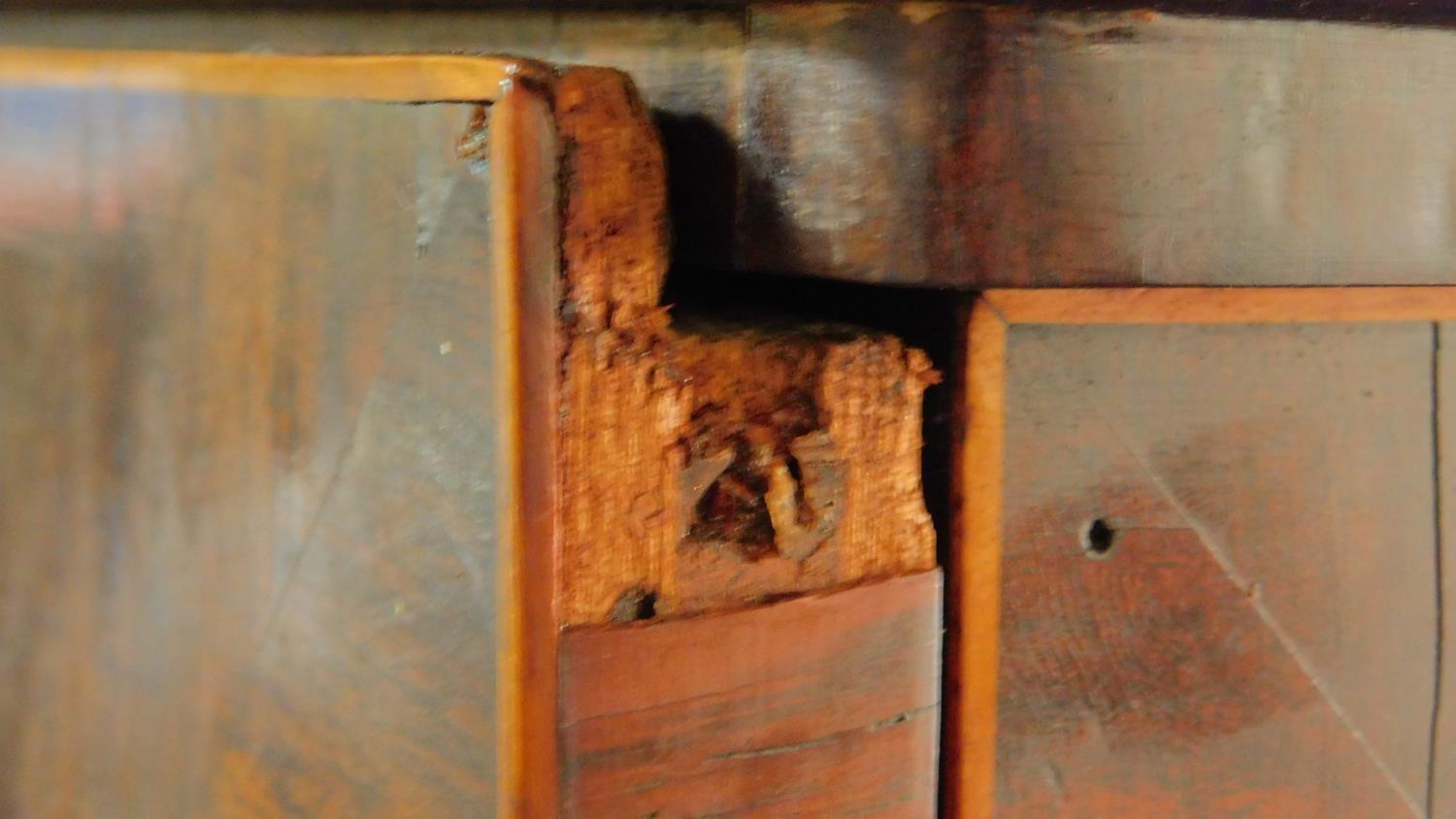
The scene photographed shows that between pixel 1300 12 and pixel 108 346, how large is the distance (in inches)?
27.9

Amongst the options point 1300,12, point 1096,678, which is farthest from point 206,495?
point 1300,12

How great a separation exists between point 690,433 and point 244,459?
264 millimetres

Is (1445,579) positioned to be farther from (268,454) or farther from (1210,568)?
(268,454)

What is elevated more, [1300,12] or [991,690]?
[1300,12]

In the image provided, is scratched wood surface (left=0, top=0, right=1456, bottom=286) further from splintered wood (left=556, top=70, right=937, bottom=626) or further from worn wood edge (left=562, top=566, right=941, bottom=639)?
worn wood edge (left=562, top=566, right=941, bottom=639)

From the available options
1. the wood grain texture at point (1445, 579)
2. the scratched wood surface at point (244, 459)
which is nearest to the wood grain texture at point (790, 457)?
the scratched wood surface at point (244, 459)

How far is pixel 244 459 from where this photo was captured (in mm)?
620

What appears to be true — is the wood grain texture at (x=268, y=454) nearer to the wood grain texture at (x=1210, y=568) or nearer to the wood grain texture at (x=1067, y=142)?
the wood grain texture at (x=1067, y=142)

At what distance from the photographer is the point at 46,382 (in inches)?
27.9

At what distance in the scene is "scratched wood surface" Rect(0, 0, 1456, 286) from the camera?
1.74ft

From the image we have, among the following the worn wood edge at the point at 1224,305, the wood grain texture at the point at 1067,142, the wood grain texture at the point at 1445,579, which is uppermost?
the wood grain texture at the point at 1067,142

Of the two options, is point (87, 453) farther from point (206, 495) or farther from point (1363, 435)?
point (1363, 435)

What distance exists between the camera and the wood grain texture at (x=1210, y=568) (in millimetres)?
651

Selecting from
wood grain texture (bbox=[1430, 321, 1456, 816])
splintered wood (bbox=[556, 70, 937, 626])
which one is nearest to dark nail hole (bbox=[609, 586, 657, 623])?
splintered wood (bbox=[556, 70, 937, 626])
